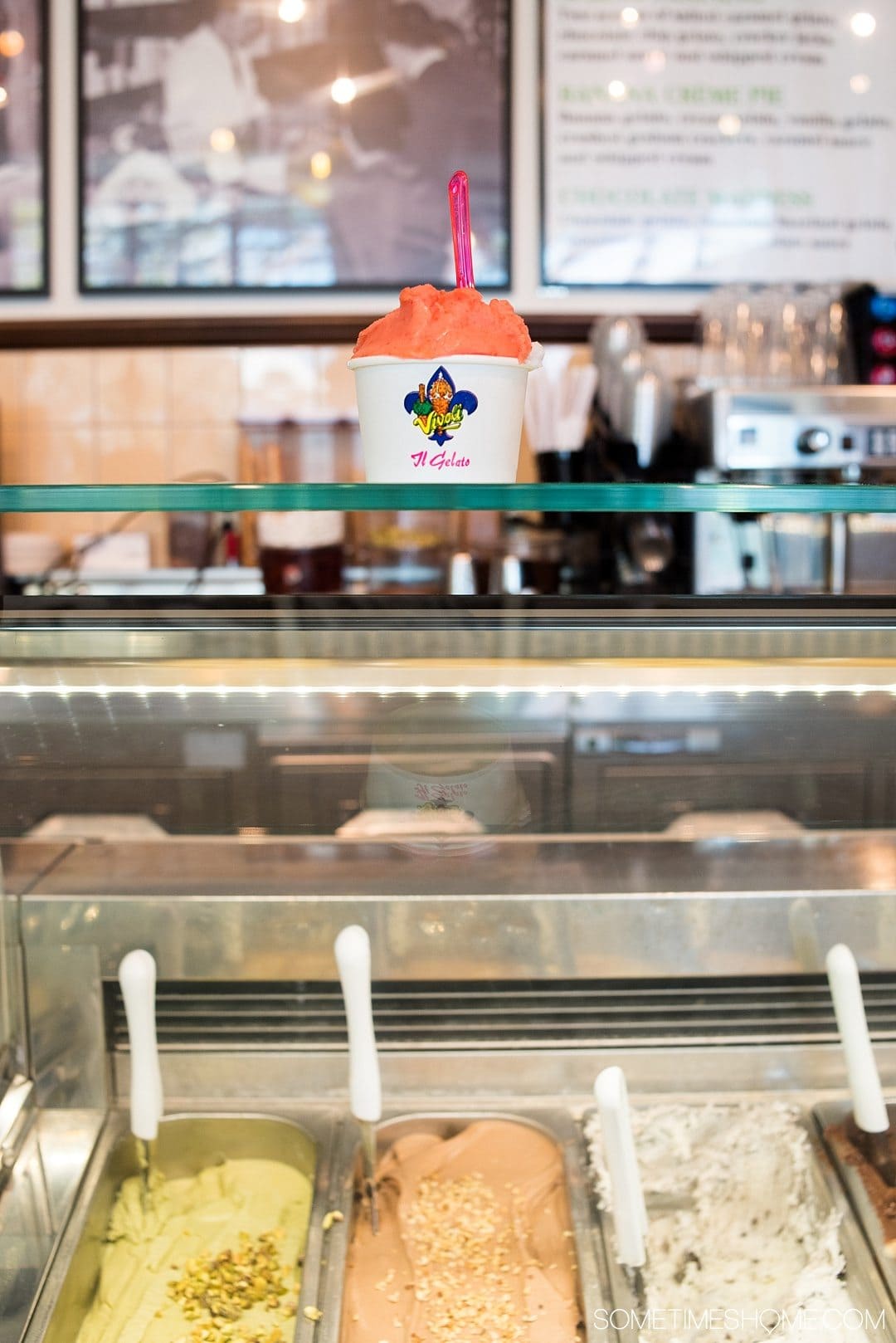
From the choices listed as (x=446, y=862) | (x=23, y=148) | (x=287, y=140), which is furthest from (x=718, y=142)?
(x=446, y=862)

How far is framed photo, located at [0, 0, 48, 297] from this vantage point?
10.2ft

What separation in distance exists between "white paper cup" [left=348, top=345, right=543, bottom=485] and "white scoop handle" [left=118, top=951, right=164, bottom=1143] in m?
0.42

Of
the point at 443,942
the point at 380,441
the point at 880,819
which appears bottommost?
the point at 443,942

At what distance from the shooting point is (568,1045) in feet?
3.40

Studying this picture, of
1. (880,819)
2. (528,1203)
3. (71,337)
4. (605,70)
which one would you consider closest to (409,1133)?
(528,1203)

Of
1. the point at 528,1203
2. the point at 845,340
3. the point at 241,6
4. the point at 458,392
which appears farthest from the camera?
the point at 241,6

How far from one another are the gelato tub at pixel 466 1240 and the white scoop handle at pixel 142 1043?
16cm

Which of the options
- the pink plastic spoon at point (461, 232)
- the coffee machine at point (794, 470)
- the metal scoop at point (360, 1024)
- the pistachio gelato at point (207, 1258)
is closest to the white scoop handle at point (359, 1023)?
the metal scoop at point (360, 1024)

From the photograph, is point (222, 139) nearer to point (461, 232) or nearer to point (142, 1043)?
point (461, 232)

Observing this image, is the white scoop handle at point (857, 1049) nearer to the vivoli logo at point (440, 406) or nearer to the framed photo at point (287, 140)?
the vivoli logo at point (440, 406)

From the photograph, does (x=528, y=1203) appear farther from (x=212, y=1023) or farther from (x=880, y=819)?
(x=880, y=819)

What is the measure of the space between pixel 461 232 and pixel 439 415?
14 centimetres

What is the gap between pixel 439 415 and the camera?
0.84 m

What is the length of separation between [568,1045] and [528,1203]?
5.2 inches
